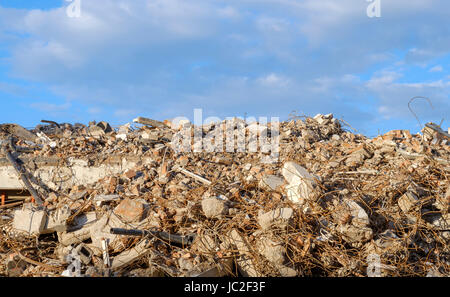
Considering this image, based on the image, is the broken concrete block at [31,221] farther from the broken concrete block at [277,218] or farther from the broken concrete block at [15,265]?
the broken concrete block at [277,218]

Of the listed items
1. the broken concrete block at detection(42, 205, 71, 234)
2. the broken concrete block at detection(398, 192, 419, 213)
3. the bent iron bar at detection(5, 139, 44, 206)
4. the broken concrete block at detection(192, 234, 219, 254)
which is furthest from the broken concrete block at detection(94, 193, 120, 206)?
the broken concrete block at detection(398, 192, 419, 213)

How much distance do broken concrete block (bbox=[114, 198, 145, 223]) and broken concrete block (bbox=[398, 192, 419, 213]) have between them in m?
4.13

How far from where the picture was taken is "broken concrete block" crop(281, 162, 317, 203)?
20.9ft

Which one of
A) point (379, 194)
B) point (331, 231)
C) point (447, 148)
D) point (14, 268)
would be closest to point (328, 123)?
point (447, 148)

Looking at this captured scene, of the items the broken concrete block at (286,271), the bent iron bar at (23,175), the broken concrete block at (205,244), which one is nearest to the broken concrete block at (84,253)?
the broken concrete block at (205,244)

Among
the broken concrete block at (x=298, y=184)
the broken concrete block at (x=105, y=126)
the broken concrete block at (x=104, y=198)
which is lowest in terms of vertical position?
the broken concrete block at (x=104, y=198)

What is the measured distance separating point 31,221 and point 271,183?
3.90 m

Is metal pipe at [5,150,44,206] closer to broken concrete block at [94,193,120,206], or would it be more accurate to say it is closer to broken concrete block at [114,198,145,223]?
broken concrete block at [94,193,120,206]

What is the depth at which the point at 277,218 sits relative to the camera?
222 inches

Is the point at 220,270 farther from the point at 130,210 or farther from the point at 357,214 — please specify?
the point at 357,214

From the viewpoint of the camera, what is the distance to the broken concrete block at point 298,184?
6363 mm

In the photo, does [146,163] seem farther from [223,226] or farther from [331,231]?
[331,231]

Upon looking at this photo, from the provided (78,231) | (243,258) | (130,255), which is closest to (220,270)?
(243,258)

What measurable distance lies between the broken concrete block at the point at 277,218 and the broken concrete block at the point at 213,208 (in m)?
0.64
